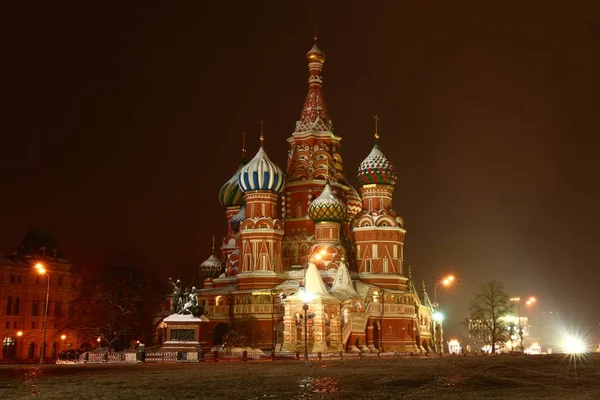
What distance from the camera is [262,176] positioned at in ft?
204

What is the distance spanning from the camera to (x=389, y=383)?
20.9 meters

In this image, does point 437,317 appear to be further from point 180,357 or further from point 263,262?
point 180,357

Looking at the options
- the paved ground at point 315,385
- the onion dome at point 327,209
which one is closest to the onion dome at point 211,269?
the onion dome at point 327,209

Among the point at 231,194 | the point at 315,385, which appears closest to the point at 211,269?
the point at 231,194

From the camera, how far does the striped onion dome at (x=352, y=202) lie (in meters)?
70.2

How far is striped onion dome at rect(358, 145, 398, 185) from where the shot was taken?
206ft

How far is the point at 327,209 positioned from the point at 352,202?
10533 mm

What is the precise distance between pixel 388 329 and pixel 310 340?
37.0 feet

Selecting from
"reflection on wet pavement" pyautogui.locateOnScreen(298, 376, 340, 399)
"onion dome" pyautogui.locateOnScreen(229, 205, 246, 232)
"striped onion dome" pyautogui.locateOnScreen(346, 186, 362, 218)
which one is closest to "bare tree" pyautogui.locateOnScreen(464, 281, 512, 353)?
"striped onion dome" pyautogui.locateOnScreen(346, 186, 362, 218)

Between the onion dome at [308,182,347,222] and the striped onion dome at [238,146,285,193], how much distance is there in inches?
148

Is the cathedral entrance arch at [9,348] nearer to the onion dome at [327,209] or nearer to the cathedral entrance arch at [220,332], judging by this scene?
the cathedral entrance arch at [220,332]

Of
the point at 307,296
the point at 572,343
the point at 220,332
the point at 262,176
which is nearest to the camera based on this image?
the point at 307,296

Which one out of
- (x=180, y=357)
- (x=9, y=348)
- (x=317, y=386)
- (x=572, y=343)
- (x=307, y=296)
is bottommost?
(x=317, y=386)

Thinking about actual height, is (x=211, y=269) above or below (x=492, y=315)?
above
